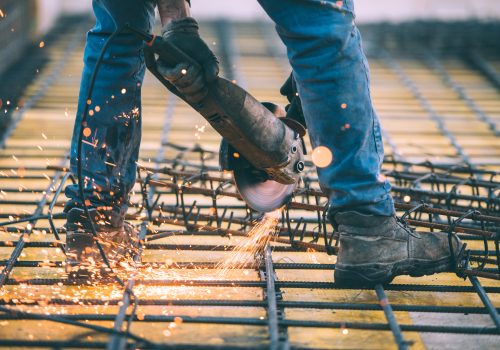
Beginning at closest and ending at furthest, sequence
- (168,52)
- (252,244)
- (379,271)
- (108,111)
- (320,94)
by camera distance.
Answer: (168,52)
(320,94)
(379,271)
(108,111)
(252,244)

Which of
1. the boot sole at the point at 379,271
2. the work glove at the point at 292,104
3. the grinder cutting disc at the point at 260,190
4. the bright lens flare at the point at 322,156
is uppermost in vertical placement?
the work glove at the point at 292,104

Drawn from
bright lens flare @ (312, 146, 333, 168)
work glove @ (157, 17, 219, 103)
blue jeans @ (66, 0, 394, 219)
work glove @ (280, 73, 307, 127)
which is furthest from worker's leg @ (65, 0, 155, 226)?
bright lens flare @ (312, 146, 333, 168)

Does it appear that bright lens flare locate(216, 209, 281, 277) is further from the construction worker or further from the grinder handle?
the grinder handle

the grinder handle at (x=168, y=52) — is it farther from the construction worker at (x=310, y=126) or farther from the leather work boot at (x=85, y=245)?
the leather work boot at (x=85, y=245)

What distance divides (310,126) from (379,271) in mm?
467

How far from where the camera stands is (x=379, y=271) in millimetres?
1955

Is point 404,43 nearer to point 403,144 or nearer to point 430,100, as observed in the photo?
point 430,100

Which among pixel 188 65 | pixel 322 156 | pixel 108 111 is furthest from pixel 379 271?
pixel 108 111

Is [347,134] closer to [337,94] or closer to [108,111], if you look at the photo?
[337,94]

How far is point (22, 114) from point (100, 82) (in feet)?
8.70

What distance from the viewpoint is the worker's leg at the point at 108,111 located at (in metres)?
2.09

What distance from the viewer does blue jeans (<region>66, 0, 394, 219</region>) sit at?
1804mm

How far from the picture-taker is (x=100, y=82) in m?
2.10

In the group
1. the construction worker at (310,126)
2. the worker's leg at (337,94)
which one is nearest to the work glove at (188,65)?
the construction worker at (310,126)
